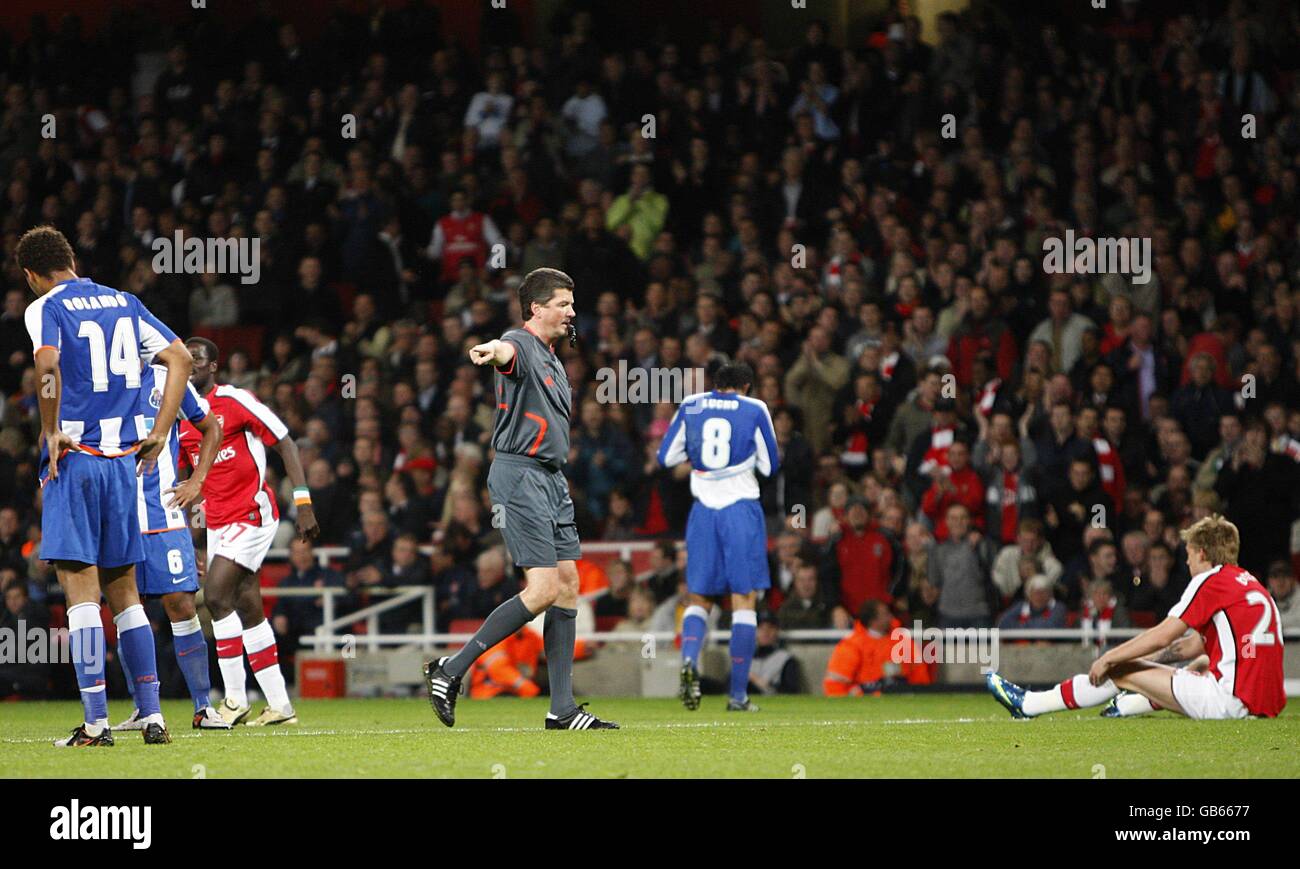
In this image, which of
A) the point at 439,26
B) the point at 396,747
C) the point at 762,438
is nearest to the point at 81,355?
the point at 396,747

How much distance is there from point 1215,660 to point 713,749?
3.19 meters

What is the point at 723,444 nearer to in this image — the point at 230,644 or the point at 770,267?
the point at 230,644

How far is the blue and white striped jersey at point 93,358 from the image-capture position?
317 inches

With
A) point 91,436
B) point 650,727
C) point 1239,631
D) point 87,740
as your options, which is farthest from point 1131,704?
point 91,436

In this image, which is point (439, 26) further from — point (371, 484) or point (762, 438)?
point (762, 438)

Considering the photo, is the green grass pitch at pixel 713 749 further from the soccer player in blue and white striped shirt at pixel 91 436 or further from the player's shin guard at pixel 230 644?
the soccer player in blue and white striped shirt at pixel 91 436

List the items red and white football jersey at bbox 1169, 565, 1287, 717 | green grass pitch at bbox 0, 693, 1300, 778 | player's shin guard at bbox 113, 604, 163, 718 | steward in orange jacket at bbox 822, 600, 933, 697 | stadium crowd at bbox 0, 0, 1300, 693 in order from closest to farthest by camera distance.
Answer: green grass pitch at bbox 0, 693, 1300, 778 < player's shin guard at bbox 113, 604, 163, 718 < red and white football jersey at bbox 1169, 565, 1287, 717 < steward in orange jacket at bbox 822, 600, 933, 697 < stadium crowd at bbox 0, 0, 1300, 693

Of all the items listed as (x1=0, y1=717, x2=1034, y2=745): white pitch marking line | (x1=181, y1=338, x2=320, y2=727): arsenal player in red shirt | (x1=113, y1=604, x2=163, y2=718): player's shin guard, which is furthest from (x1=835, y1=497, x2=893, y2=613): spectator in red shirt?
(x1=113, y1=604, x2=163, y2=718): player's shin guard

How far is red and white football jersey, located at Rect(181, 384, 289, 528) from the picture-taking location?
34.9ft

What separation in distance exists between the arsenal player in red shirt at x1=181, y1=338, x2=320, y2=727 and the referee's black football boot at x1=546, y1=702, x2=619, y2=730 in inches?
86.0

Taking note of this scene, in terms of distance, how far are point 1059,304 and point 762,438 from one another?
16.4 ft

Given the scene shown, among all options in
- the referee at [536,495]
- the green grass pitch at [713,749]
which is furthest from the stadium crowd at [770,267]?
the referee at [536,495]

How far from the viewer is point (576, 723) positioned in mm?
8859

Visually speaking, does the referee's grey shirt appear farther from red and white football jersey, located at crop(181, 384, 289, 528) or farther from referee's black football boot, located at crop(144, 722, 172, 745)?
red and white football jersey, located at crop(181, 384, 289, 528)
